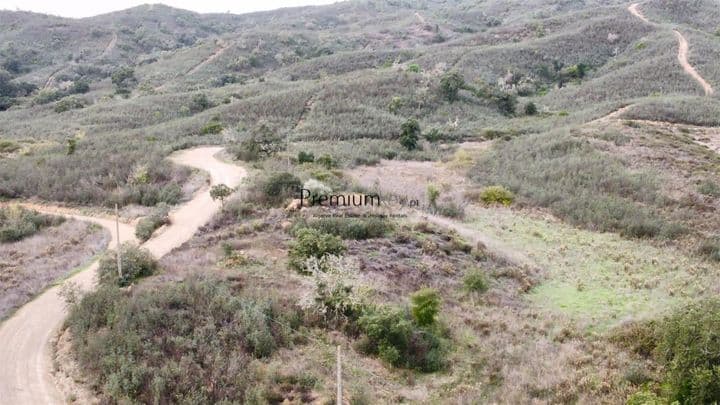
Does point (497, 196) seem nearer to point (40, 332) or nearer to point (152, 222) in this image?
point (152, 222)

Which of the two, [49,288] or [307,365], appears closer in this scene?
[307,365]

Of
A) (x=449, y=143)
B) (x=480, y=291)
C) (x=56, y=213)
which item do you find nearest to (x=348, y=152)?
(x=449, y=143)

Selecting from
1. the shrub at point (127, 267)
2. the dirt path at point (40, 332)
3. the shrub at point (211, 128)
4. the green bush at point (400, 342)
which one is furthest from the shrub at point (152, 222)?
the shrub at point (211, 128)

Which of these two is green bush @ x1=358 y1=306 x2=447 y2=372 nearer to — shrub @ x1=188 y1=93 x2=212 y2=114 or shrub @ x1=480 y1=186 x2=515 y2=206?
shrub @ x1=480 y1=186 x2=515 y2=206

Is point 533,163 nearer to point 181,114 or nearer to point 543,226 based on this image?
point 543,226

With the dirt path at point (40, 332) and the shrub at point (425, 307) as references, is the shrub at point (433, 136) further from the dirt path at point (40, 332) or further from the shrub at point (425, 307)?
the shrub at point (425, 307)
